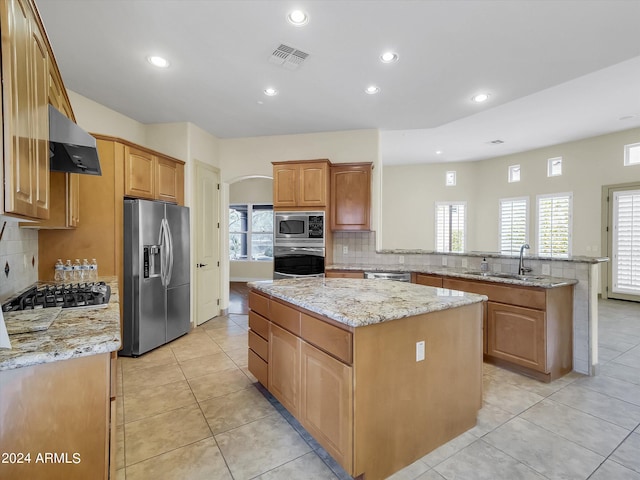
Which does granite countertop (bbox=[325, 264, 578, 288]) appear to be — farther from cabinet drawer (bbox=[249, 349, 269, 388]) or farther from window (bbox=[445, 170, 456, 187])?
window (bbox=[445, 170, 456, 187])

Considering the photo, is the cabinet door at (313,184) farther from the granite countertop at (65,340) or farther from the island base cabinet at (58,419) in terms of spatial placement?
the island base cabinet at (58,419)

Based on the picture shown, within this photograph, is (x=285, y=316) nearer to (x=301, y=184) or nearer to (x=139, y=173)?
(x=301, y=184)

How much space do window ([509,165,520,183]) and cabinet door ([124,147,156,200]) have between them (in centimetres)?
750

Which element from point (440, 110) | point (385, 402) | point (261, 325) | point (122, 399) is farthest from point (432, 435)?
point (440, 110)

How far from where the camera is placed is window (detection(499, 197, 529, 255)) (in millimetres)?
7051

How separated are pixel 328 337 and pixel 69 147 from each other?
75.0 inches

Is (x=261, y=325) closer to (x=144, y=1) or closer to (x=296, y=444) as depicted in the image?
(x=296, y=444)

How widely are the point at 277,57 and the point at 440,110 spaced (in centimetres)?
229

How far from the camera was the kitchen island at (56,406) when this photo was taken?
1.05 m

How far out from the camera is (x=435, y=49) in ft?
8.52

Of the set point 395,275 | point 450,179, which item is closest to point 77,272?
point 395,275

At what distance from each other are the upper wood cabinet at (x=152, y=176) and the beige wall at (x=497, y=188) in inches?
225

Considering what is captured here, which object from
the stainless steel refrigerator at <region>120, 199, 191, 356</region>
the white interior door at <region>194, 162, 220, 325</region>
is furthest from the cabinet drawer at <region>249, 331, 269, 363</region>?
the white interior door at <region>194, 162, 220, 325</region>

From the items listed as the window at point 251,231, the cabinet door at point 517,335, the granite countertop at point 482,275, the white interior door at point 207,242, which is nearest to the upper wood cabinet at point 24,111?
the white interior door at point 207,242
